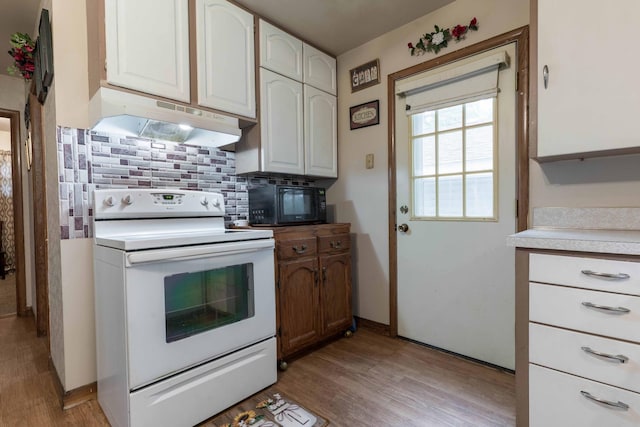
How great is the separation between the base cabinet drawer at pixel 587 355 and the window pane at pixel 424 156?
1296mm

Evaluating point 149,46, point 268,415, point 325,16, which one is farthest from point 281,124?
point 268,415

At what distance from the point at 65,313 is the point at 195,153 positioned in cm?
115

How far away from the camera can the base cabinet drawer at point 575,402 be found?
0.97 meters

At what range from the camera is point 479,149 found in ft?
6.48

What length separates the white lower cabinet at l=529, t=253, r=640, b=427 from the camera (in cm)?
96

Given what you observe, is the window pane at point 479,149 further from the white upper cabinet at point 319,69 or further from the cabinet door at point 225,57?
the cabinet door at point 225,57

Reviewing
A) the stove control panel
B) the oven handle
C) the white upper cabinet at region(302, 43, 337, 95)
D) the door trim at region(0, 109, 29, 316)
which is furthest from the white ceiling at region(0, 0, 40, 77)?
the oven handle

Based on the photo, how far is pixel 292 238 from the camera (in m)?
2.02

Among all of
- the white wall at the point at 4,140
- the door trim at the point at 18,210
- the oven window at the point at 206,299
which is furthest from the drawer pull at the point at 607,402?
the white wall at the point at 4,140

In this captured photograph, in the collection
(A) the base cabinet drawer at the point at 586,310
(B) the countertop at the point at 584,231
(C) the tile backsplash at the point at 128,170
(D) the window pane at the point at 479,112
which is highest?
(D) the window pane at the point at 479,112

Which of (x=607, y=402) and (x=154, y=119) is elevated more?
(x=154, y=119)

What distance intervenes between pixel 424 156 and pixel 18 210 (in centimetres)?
379

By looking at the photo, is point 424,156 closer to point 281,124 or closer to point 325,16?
point 281,124

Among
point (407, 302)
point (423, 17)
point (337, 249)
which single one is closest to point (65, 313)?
point (337, 249)
